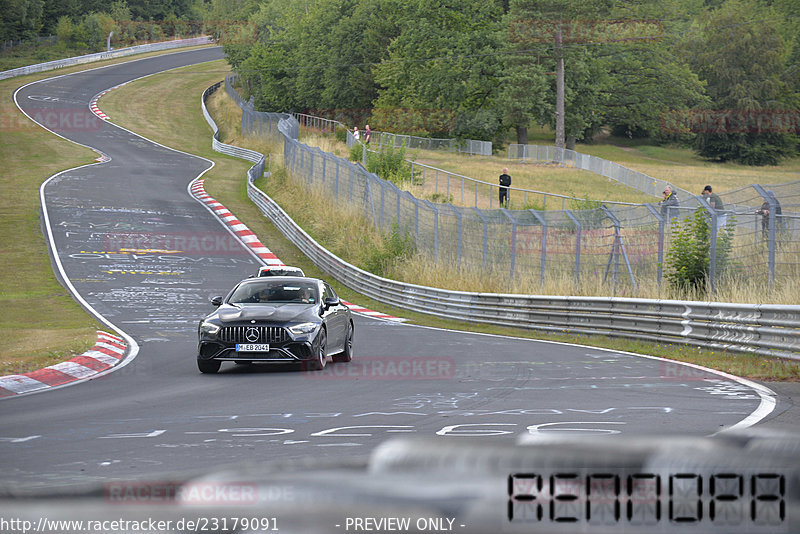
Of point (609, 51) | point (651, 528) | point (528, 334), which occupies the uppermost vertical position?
point (609, 51)

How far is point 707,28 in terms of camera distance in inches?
4134

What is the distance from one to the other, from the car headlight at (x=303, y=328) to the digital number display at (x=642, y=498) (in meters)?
12.4

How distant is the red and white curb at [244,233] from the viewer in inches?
1101

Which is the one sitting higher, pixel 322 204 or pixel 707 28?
pixel 707 28

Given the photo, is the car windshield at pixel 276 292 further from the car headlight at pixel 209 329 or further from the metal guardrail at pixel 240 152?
the metal guardrail at pixel 240 152

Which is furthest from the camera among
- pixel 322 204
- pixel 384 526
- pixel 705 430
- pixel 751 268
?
pixel 322 204

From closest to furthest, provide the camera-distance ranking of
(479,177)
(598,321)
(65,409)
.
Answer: (65,409) < (598,321) < (479,177)

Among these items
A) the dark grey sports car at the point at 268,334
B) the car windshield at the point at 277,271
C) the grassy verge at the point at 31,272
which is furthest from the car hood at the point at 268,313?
the car windshield at the point at 277,271

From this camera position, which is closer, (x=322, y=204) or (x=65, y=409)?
(x=65, y=409)

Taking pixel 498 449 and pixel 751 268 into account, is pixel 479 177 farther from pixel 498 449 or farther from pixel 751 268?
pixel 498 449

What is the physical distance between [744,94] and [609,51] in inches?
858

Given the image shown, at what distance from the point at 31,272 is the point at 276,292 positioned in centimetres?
1774

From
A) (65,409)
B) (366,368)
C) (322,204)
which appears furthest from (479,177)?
(65,409)

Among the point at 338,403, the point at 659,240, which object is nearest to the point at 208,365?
the point at 338,403
